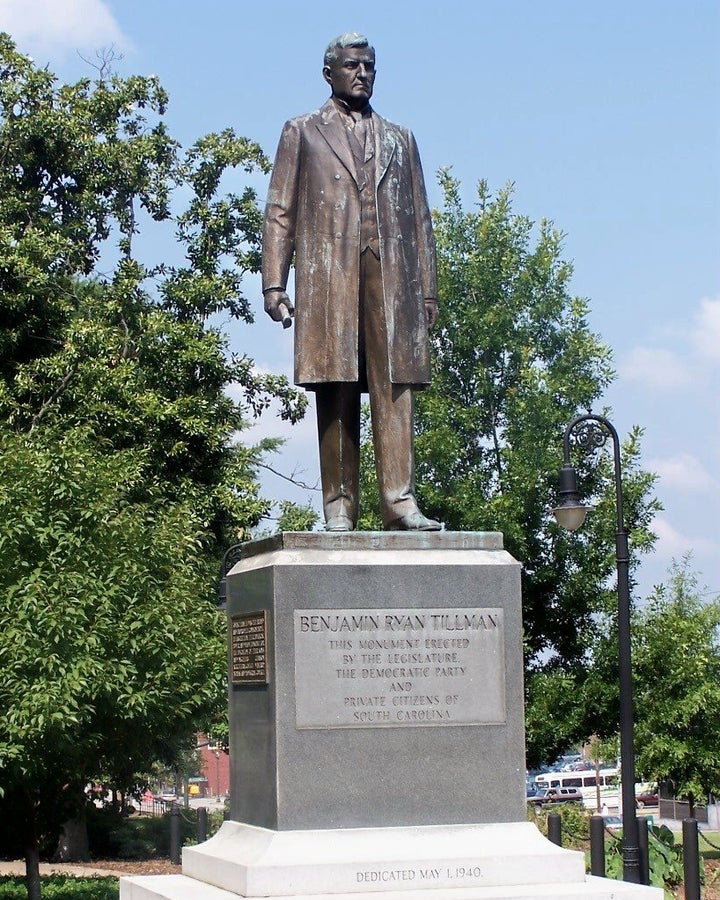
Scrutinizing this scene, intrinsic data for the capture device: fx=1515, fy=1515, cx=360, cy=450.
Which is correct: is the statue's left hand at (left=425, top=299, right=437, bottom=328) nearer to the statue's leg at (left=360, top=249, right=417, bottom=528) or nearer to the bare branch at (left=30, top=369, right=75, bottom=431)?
the statue's leg at (left=360, top=249, right=417, bottom=528)

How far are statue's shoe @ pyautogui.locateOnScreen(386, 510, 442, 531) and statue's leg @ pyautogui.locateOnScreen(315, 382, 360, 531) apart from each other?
256 millimetres

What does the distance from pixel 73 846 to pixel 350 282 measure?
24.8m

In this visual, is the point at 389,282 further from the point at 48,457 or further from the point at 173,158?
the point at 173,158

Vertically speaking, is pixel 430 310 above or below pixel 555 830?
above

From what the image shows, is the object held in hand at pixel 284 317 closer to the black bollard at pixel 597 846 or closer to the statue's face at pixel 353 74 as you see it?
the statue's face at pixel 353 74

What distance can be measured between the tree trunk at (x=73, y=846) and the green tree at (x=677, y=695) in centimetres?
1217

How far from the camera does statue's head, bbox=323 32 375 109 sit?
9.44 meters

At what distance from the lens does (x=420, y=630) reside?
869 centimetres

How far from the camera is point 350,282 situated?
929 centimetres

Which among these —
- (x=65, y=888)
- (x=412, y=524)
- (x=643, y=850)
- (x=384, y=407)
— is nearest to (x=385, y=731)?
(x=412, y=524)

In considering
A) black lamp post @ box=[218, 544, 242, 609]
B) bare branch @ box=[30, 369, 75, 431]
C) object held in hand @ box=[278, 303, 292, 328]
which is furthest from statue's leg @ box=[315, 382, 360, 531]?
bare branch @ box=[30, 369, 75, 431]

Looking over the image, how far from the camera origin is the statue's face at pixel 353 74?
372 inches

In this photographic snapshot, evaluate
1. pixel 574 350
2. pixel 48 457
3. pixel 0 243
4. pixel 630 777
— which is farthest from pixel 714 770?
pixel 0 243

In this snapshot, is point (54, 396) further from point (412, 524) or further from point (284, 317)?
point (412, 524)
